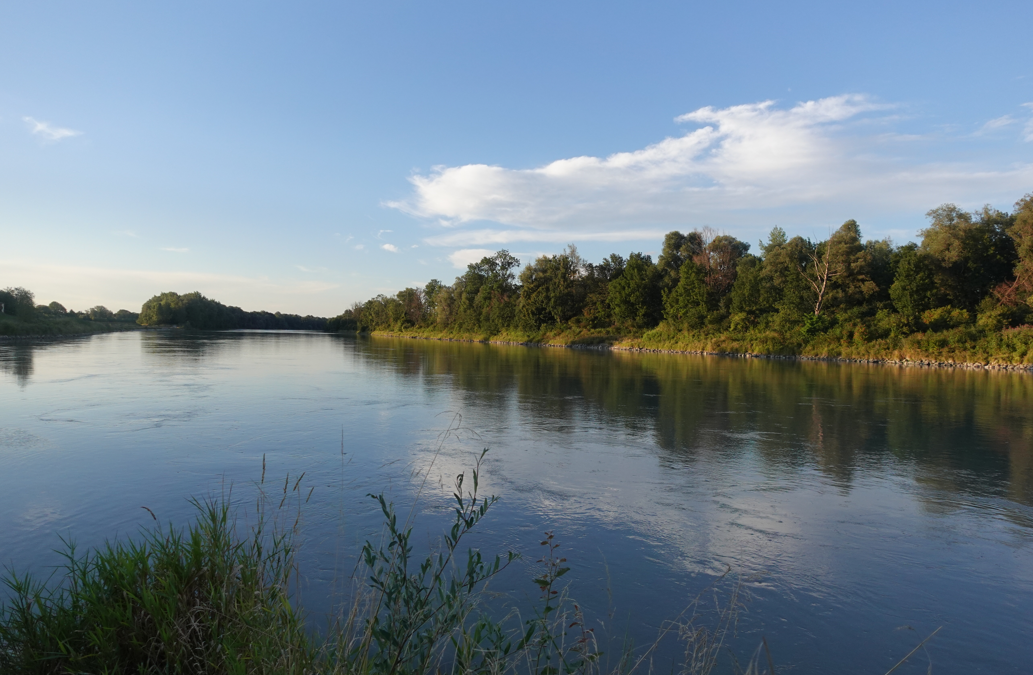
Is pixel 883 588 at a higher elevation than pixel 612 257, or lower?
lower

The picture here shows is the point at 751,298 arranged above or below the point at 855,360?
above

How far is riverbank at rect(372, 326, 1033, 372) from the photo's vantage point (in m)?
32.6

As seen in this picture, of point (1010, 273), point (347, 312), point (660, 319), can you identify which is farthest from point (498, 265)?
point (347, 312)

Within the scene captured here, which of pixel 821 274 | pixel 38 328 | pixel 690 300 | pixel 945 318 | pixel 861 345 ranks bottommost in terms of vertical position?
pixel 861 345

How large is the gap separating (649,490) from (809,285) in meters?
44.6

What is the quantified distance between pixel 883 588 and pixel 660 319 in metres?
53.8

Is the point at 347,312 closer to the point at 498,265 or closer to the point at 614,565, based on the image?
the point at 498,265

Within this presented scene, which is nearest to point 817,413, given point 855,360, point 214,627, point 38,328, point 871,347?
point 214,627

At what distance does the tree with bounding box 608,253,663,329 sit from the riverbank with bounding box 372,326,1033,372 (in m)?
2.71

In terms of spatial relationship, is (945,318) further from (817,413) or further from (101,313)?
(101,313)

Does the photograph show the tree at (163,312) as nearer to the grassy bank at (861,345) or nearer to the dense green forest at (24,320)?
Result: the dense green forest at (24,320)

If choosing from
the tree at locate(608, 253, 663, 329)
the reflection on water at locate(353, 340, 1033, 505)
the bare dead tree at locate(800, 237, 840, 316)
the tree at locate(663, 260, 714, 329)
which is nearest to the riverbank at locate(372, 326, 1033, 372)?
the tree at locate(663, 260, 714, 329)

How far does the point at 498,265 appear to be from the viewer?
88750 millimetres

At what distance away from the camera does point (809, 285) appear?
1831 inches
